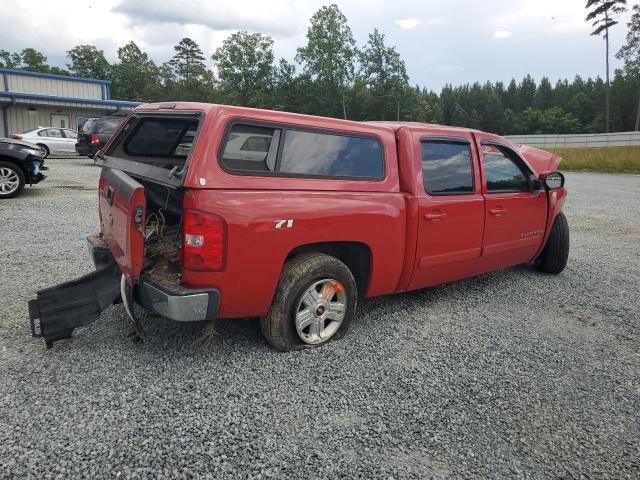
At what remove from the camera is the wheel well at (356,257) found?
3580 millimetres

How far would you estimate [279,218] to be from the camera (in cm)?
300

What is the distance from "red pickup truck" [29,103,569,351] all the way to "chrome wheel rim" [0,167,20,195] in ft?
22.5

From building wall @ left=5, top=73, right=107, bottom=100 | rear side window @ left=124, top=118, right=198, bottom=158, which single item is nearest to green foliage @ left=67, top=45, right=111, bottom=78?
building wall @ left=5, top=73, right=107, bottom=100

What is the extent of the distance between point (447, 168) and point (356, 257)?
1217mm

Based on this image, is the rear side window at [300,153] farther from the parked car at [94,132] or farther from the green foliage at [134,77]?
the green foliage at [134,77]

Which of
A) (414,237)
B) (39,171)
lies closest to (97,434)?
(414,237)

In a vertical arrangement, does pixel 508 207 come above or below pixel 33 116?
below

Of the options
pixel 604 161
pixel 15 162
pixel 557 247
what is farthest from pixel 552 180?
pixel 604 161

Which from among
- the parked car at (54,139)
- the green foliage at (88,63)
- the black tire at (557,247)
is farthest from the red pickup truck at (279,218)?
the green foliage at (88,63)

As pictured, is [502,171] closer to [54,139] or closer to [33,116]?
[54,139]

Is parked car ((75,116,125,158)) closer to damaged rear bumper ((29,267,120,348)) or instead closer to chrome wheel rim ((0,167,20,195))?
chrome wheel rim ((0,167,20,195))

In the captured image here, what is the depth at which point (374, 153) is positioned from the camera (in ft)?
12.0

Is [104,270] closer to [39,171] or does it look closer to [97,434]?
[97,434]

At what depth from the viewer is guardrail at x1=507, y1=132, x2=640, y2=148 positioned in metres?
33.1
